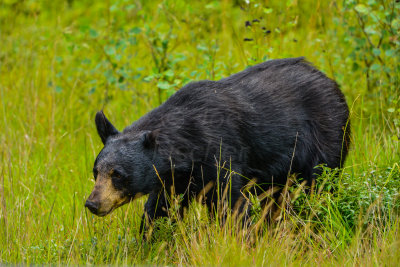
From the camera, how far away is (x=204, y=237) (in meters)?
3.67

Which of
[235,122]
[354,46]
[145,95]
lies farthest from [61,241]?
[354,46]

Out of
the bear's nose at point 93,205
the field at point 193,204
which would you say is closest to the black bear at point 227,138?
the bear's nose at point 93,205

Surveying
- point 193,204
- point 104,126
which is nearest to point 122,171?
point 104,126

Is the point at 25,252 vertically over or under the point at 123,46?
under

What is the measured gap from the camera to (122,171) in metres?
3.88

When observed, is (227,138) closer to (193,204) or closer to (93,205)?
(193,204)

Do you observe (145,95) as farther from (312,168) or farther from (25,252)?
(25,252)

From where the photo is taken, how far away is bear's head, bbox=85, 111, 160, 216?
3.83m

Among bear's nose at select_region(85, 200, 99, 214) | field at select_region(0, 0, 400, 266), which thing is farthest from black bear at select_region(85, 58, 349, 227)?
field at select_region(0, 0, 400, 266)

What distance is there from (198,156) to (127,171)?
516mm

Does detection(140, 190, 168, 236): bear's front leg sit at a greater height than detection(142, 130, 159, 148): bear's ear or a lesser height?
lesser

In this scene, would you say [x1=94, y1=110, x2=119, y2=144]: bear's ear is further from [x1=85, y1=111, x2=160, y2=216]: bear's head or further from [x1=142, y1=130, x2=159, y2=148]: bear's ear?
[x1=142, y1=130, x2=159, y2=148]: bear's ear

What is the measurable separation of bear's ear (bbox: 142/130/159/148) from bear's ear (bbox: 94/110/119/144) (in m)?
0.31

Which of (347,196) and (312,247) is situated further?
(347,196)
